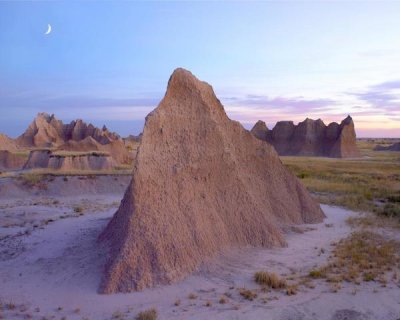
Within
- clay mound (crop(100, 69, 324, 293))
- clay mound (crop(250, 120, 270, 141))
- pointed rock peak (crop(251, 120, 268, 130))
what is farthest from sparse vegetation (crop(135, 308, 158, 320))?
pointed rock peak (crop(251, 120, 268, 130))

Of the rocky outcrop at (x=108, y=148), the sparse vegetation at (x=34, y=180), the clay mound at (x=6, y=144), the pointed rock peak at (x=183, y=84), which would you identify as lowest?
the sparse vegetation at (x=34, y=180)

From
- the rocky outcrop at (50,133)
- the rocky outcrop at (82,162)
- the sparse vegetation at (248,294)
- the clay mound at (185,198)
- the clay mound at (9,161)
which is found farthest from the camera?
the rocky outcrop at (50,133)

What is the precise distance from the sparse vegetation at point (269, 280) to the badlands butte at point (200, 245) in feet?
0.10

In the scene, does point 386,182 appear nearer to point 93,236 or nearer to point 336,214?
point 336,214

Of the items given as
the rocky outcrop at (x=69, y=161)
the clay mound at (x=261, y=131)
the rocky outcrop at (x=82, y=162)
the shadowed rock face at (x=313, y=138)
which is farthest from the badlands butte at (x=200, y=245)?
the clay mound at (x=261, y=131)

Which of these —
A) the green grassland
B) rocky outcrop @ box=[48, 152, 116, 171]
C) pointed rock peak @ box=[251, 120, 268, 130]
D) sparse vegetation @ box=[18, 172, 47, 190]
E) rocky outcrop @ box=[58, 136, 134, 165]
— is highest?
pointed rock peak @ box=[251, 120, 268, 130]

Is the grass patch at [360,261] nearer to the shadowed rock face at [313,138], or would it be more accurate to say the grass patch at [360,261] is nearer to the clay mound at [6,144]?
the shadowed rock face at [313,138]

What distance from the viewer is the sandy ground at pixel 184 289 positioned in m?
9.01

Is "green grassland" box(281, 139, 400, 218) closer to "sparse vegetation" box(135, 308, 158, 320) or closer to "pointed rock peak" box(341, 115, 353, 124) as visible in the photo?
"sparse vegetation" box(135, 308, 158, 320)

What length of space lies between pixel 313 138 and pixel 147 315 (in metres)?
58.8

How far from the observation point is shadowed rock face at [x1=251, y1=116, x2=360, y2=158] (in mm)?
61719

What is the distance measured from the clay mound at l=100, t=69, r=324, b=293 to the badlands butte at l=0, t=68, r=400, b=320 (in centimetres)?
3

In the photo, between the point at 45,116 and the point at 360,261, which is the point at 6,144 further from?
the point at 360,261

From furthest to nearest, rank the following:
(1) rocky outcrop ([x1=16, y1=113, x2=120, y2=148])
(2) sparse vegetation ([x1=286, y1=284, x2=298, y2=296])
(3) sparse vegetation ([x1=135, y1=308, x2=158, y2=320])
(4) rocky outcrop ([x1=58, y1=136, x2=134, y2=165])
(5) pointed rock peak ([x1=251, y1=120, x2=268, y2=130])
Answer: (5) pointed rock peak ([x1=251, y1=120, x2=268, y2=130]) < (1) rocky outcrop ([x1=16, y1=113, x2=120, y2=148]) < (4) rocky outcrop ([x1=58, y1=136, x2=134, y2=165]) < (2) sparse vegetation ([x1=286, y1=284, x2=298, y2=296]) < (3) sparse vegetation ([x1=135, y1=308, x2=158, y2=320])
